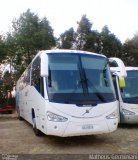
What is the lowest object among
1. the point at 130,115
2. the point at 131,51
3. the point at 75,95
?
the point at 130,115

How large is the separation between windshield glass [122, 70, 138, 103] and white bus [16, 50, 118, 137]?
372cm

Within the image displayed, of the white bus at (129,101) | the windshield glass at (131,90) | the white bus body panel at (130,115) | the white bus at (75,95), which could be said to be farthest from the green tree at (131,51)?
the white bus at (75,95)

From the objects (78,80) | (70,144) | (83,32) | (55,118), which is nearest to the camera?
(55,118)

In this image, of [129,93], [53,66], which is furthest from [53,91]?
[129,93]

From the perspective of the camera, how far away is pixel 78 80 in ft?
35.2

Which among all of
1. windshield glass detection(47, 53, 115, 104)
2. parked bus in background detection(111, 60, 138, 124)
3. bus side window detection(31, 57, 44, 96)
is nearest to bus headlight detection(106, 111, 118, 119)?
windshield glass detection(47, 53, 115, 104)

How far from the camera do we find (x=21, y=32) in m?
39.6

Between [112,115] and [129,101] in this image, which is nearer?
[112,115]

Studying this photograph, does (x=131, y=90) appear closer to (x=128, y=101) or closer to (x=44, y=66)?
(x=128, y=101)

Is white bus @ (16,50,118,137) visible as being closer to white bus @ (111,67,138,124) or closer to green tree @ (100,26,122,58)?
white bus @ (111,67,138,124)

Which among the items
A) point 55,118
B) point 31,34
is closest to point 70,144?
point 55,118

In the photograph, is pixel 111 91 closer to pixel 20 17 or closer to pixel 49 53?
pixel 49 53

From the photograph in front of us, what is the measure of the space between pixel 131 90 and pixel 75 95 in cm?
521

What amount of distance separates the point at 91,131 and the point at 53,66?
2296mm
